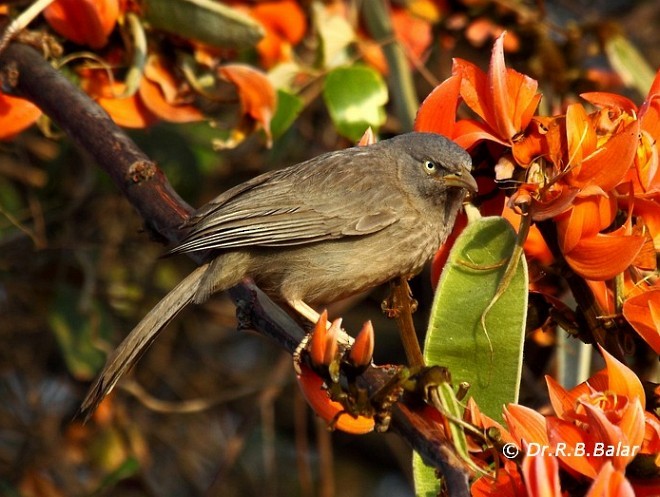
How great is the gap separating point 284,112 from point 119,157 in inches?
41.4

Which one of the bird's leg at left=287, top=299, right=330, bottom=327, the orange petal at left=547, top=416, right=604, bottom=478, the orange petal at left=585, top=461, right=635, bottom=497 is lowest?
the bird's leg at left=287, top=299, right=330, bottom=327

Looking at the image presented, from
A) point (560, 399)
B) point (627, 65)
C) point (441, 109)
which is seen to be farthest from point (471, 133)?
point (627, 65)

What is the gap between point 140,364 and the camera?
219 inches

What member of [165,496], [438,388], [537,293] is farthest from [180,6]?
[165,496]

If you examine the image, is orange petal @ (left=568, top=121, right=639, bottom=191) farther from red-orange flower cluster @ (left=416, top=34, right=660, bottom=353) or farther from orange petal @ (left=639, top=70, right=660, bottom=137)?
orange petal @ (left=639, top=70, right=660, bottom=137)

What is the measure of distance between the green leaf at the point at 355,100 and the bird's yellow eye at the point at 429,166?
0.85 feet

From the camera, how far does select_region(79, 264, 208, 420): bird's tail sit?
310 centimetres

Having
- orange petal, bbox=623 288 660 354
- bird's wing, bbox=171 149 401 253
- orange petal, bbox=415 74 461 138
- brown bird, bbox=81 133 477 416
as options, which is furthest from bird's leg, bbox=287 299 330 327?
orange petal, bbox=623 288 660 354

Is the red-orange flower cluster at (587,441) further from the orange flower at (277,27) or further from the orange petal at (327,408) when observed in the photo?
the orange flower at (277,27)

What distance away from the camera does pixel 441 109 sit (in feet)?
9.05

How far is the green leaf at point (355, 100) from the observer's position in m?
3.84

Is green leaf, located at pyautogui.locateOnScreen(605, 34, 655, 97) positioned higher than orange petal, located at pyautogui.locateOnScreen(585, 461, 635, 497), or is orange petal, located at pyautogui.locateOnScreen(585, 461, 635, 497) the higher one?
orange petal, located at pyautogui.locateOnScreen(585, 461, 635, 497)

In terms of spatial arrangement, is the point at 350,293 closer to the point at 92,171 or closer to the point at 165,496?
the point at 92,171

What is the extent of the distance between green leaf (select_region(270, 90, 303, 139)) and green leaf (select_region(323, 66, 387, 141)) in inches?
5.2
